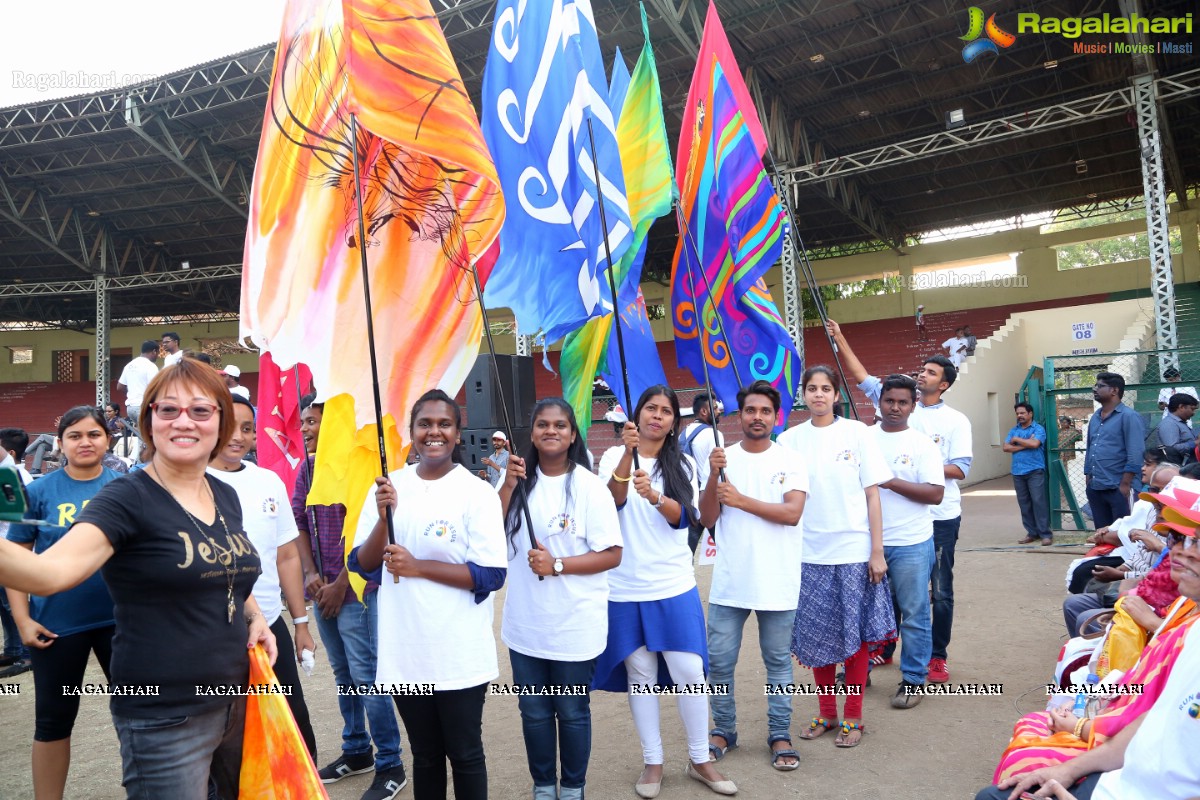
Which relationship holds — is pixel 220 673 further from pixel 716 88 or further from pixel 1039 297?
pixel 1039 297

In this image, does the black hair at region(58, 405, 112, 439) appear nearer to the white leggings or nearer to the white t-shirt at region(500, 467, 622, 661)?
the white t-shirt at region(500, 467, 622, 661)

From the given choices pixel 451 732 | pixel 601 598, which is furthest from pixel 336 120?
pixel 451 732

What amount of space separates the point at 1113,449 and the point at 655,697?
5.47 metres

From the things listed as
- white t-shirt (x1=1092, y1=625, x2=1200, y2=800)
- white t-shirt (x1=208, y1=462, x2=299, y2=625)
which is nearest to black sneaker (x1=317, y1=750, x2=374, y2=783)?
white t-shirt (x1=208, y1=462, x2=299, y2=625)

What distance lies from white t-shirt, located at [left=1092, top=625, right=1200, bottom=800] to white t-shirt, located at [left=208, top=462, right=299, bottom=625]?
2.66m

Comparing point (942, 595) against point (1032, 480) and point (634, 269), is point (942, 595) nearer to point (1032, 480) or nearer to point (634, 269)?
point (634, 269)

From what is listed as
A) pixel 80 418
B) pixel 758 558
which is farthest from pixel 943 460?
pixel 80 418

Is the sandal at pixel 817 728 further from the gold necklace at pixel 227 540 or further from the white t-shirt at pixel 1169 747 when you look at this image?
the gold necklace at pixel 227 540

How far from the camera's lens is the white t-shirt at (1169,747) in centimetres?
183

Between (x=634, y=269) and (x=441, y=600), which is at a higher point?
(x=634, y=269)

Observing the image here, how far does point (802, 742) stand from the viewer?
12.0 feet

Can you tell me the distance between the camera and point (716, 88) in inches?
187

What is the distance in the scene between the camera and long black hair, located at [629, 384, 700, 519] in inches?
130
